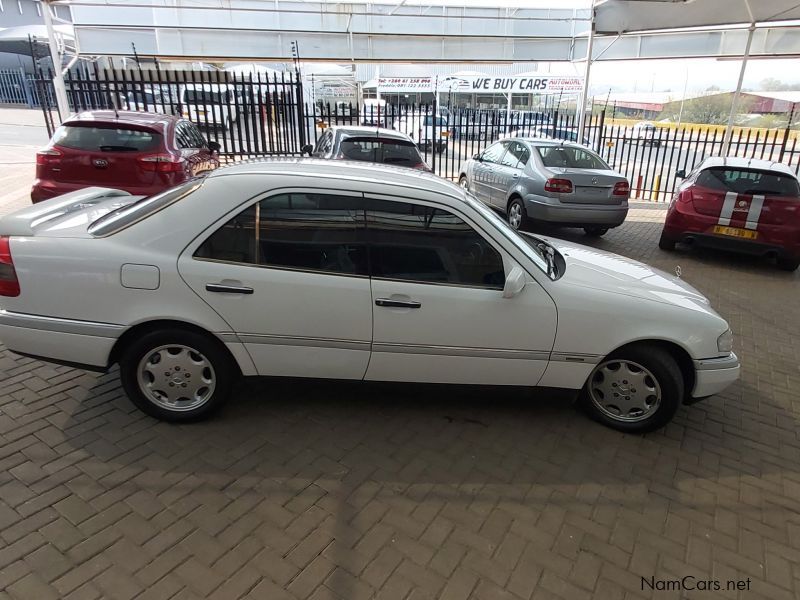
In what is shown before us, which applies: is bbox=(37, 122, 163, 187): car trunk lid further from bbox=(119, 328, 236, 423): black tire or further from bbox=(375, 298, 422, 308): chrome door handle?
bbox=(375, 298, 422, 308): chrome door handle

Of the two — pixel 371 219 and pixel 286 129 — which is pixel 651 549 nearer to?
pixel 371 219

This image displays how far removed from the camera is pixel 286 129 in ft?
41.4

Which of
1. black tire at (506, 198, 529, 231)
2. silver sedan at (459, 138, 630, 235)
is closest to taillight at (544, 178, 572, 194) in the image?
silver sedan at (459, 138, 630, 235)

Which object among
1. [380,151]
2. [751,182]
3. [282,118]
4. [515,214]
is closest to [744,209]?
[751,182]

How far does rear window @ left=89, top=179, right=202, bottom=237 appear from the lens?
3134 millimetres

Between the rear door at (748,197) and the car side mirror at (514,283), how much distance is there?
600 cm

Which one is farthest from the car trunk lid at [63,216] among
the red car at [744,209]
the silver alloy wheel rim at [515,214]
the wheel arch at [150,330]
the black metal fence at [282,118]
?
the red car at [744,209]

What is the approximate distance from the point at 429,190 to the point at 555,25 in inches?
576

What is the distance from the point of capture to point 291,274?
3027 mm

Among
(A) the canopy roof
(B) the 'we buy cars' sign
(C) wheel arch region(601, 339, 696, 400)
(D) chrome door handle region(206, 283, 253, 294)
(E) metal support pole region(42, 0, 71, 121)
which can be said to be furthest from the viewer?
(B) the 'we buy cars' sign

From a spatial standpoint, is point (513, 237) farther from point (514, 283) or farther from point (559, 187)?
point (559, 187)

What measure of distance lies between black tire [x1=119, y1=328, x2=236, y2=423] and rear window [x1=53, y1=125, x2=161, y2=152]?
458 cm

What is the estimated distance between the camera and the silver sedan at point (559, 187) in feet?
26.9

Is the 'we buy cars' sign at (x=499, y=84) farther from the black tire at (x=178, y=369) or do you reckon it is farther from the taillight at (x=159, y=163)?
the black tire at (x=178, y=369)
